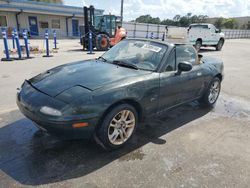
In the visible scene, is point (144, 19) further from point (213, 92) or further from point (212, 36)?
point (213, 92)

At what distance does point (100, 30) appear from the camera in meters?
15.5

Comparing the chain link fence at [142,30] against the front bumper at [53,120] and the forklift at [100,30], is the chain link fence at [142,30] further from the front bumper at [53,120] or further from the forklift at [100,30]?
the front bumper at [53,120]

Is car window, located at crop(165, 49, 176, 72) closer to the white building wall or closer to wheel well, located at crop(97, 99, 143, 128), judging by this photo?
wheel well, located at crop(97, 99, 143, 128)

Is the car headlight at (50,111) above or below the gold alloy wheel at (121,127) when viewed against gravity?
above

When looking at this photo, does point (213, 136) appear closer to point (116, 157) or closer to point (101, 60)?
point (116, 157)

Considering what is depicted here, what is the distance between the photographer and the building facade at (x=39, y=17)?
80.5 feet

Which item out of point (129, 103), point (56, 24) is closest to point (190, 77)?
point (129, 103)

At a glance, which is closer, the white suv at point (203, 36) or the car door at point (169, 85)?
the car door at point (169, 85)

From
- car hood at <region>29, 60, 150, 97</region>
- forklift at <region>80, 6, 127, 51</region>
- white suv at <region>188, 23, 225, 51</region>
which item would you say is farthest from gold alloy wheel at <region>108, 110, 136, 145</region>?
white suv at <region>188, 23, 225, 51</region>

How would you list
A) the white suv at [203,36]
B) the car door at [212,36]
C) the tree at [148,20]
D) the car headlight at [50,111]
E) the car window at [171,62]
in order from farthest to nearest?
1. the tree at [148,20]
2. the car door at [212,36]
3. the white suv at [203,36]
4. the car window at [171,62]
5. the car headlight at [50,111]

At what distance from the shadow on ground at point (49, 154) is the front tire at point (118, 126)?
152 millimetres

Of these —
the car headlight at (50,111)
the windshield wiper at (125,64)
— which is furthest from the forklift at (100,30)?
the car headlight at (50,111)

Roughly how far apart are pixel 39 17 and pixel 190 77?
92.1 ft

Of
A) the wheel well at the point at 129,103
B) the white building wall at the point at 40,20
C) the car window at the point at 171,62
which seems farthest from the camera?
the white building wall at the point at 40,20
